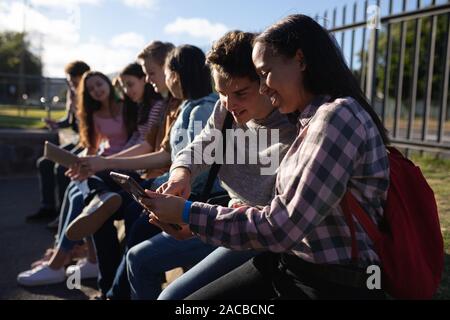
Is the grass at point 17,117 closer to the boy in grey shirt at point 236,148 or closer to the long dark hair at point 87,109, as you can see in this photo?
the long dark hair at point 87,109

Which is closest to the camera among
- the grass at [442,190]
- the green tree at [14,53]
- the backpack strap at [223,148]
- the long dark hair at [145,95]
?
the grass at [442,190]

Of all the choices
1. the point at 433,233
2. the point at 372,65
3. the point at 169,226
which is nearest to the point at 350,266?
the point at 433,233

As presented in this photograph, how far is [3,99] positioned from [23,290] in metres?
13.8

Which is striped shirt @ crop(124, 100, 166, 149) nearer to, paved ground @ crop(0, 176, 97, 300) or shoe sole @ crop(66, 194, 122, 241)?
shoe sole @ crop(66, 194, 122, 241)

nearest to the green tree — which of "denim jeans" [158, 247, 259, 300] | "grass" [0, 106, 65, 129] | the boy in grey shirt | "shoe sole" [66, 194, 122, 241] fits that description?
"grass" [0, 106, 65, 129]

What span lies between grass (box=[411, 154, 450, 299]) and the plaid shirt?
87 centimetres

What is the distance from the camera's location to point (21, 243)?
181 inches

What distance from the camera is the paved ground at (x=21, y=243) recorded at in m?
3.50

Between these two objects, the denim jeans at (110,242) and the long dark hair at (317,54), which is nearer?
the long dark hair at (317,54)

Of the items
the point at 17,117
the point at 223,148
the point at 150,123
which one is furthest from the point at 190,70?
the point at 17,117

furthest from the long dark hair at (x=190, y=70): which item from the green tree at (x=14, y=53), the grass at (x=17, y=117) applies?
the green tree at (x=14, y=53)

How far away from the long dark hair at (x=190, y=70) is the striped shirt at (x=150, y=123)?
75 centimetres
